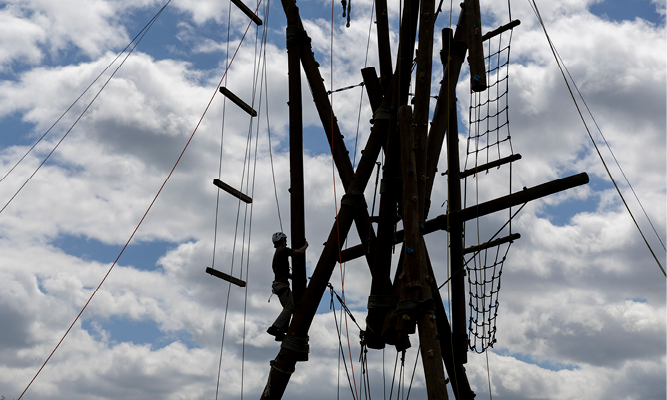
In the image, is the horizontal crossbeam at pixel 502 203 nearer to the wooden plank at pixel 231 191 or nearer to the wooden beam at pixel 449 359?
the wooden beam at pixel 449 359

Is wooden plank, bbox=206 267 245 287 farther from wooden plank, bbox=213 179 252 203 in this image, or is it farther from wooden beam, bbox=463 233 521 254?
wooden beam, bbox=463 233 521 254

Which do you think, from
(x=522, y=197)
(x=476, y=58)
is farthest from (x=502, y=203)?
(x=476, y=58)

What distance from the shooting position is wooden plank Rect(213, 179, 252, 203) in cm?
863

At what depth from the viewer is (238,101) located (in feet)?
29.5

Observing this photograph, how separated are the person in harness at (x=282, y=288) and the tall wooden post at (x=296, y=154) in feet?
0.30

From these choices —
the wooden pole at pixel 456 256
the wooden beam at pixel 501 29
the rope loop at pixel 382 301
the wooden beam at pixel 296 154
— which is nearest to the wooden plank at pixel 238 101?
the wooden beam at pixel 296 154

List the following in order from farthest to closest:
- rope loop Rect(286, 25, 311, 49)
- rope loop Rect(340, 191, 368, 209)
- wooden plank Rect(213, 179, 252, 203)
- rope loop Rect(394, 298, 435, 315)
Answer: rope loop Rect(286, 25, 311, 49)
wooden plank Rect(213, 179, 252, 203)
rope loop Rect(340, 191, 368, 209)
rope loop Rect(394, 298, 435, 315)

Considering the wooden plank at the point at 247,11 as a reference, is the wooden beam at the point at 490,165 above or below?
below

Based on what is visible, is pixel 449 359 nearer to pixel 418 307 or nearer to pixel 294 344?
pixel 294 344

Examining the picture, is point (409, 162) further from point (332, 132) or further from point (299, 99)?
point (299, 99)

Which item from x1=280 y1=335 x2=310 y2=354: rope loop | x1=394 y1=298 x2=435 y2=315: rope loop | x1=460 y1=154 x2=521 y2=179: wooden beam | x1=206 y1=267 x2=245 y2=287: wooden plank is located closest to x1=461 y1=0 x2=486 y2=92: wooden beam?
x1=394 y1=298 x2=435 y2=315: rope loop

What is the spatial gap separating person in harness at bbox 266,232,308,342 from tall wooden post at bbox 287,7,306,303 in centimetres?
9

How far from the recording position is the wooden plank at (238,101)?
8.77m

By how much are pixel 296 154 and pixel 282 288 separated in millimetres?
1779
